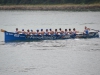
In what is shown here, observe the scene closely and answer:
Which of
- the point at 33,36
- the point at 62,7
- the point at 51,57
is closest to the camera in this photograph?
the point at 51,57

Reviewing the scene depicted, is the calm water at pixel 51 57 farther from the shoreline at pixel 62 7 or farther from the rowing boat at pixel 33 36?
the shoreline at pixel 62 7

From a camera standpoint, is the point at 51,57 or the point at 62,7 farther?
the point at 62,7

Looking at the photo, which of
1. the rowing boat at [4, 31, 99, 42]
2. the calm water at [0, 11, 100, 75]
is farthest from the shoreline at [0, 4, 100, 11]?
the rowing boat at [4, 31, 99, 42]

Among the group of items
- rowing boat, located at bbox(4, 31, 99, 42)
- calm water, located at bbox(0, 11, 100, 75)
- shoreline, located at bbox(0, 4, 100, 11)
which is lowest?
calm water, located at bbox(0, 11, 100, 75)

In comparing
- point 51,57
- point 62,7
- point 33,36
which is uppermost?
point 62,7

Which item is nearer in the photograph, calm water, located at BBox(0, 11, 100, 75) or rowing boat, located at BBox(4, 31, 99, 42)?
calm water, located at BBox(0, 11, 100, 75)

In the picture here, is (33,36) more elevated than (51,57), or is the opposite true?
(33,36)

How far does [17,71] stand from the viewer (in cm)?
3725

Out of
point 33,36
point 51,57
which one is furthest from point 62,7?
point 51,57

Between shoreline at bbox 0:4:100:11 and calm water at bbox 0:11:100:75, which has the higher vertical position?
shoreline at bbox 0:4:100:11

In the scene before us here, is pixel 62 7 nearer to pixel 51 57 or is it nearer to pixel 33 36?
pixel 33 36

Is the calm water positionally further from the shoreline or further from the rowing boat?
the shoreline

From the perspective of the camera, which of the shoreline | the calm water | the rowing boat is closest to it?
the calm water

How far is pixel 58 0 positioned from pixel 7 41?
58.1 meters
